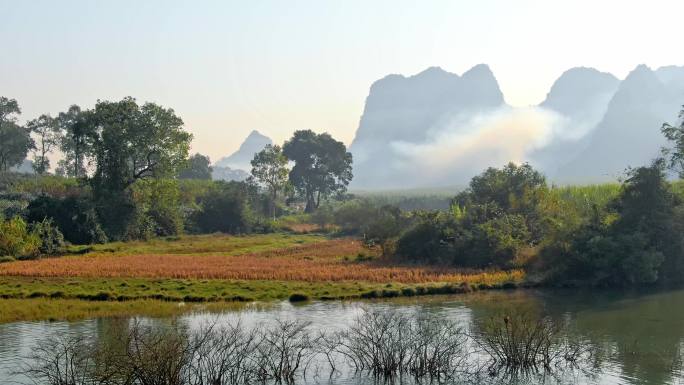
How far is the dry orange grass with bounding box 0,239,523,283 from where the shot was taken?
168 feet

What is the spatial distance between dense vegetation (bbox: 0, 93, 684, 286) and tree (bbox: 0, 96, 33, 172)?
0.26 meters

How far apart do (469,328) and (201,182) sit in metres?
99.9

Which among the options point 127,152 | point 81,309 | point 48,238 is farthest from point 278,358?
point 127,152

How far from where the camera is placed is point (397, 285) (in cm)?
4788

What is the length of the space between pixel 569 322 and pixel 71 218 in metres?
63.0

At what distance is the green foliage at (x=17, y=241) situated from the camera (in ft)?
210

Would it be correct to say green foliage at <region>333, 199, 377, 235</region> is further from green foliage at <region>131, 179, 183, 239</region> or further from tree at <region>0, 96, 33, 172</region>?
tree at <region>0, 96, 33, 172</region>

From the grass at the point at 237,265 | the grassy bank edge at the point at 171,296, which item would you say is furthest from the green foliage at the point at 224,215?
the grassy bank edge at the point at 171,296

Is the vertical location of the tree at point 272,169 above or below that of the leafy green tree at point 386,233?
above

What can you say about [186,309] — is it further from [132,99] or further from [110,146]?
[132,99]

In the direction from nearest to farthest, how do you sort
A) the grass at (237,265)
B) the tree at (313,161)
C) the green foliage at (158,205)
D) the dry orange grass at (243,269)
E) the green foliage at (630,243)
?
the green foliage at (630,243)
the dry orange grass at (243,269)
the grass at (237,265)
the green foliage at (158,205)
the tree at (313,161)

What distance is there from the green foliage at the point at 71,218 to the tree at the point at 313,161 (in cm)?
7451

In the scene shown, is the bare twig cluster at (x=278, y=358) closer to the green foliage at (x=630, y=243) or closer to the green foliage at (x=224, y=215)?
the green foliage at (x=630, y=243)

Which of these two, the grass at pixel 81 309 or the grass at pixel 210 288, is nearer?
the grass at pixel 81 309
